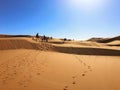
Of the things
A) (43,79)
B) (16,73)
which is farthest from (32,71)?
(43,79)

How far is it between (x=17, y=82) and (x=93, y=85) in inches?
129

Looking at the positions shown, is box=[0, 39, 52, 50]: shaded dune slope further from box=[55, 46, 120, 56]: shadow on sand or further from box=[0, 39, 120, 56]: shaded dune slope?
box=[55, 46, 120, 56]: shadow on sand

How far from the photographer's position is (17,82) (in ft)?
22.2

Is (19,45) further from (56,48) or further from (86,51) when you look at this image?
(86,51)

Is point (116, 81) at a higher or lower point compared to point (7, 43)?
lower

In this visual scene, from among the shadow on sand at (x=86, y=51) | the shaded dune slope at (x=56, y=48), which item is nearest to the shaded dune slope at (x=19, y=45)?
the shaded dune slope at (x=56, y=48)

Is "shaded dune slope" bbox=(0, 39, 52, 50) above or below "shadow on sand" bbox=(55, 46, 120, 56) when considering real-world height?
above

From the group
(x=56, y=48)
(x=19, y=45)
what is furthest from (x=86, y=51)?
(x=19, y=45)

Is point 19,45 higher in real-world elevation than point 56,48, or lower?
higher

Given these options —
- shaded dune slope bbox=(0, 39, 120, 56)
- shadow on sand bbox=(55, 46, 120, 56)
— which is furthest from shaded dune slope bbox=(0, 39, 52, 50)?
shadow on sand bbox=(55, 46, 120, 56)

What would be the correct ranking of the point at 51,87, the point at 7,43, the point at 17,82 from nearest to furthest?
the point at 51,87, the point at 17,82, the point at 7,43

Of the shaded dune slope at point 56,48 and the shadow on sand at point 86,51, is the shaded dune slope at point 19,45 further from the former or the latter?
the shadow on sand at point 86,51

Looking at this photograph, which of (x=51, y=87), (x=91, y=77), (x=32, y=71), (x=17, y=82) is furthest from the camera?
(x=32, y=71)

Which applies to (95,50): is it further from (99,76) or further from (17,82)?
(17,82)
